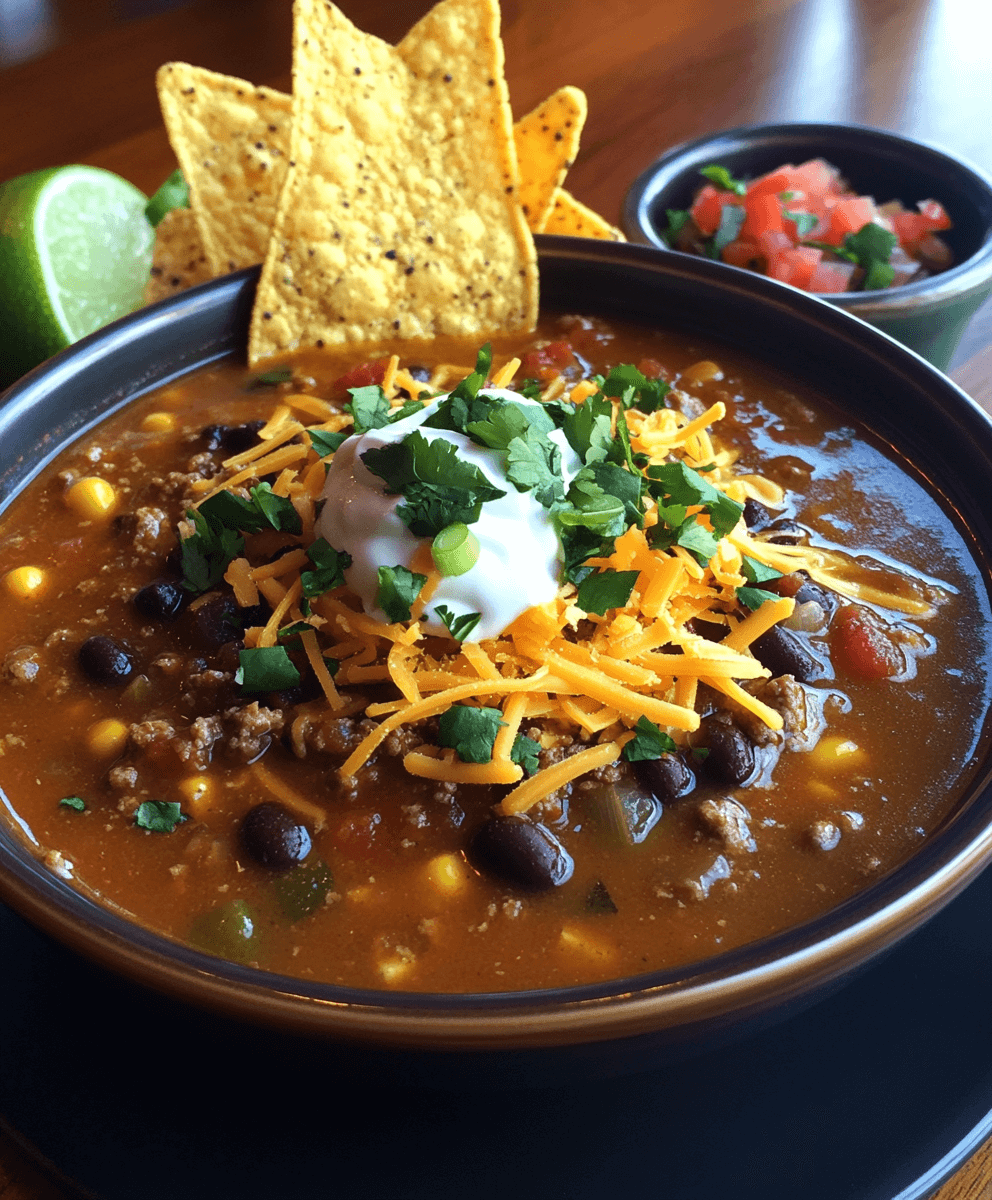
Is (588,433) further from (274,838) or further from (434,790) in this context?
(274,838)

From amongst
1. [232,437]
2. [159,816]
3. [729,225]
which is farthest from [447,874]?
[729,225]

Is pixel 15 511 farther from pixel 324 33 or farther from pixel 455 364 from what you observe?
pixel 324 33

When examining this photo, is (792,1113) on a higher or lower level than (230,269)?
lower

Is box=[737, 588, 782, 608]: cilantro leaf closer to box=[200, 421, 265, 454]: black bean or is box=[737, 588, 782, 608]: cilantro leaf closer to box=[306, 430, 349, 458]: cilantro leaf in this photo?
box=[306, 430, 349, 458]: cilantro leaf

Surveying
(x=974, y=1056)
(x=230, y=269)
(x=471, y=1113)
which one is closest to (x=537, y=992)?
(x=471, y=1113)

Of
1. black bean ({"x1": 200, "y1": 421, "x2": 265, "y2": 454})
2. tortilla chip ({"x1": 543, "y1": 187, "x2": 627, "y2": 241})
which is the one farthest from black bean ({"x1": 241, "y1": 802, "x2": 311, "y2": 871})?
tortilla chip ({"x1": 543, "y1": 187, "x2": 627, "y2": 241})

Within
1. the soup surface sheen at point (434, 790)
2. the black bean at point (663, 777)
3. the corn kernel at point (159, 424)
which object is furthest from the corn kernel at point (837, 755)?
the corn kernel at point (159, 424)
